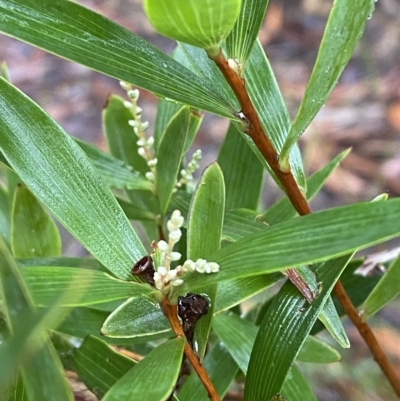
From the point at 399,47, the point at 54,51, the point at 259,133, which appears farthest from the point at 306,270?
the point at 399,47

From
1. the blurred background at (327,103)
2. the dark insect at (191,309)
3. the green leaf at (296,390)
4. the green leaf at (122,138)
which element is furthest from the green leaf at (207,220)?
the blurred background at (327,103)

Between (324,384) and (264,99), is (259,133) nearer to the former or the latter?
(264,99)

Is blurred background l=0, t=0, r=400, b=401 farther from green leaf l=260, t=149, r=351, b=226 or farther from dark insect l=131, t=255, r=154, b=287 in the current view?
dark insect l=131, t=255, r=154, b=287

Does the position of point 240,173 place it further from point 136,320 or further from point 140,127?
point 136,320

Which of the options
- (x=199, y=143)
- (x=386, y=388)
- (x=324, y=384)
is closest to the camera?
(x=386, y=388)

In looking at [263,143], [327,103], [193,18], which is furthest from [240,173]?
[327,103]

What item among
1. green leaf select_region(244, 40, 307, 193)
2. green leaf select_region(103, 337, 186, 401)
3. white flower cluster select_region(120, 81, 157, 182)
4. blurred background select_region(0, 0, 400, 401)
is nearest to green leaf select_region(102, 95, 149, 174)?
white flower cluster select_region(120, 81, 157, 182)
